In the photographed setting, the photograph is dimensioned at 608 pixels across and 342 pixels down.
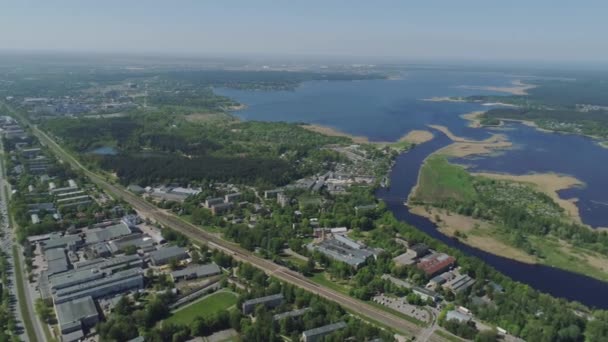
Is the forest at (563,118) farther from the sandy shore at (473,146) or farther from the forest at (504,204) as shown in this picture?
the forest at (504,204)

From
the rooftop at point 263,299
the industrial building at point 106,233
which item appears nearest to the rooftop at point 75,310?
the rooftop at point 263,299

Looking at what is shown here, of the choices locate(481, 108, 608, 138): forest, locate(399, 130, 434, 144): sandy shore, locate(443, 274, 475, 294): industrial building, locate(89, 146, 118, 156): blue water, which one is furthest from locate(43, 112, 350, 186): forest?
locate(481, 108, 608, 138): forest

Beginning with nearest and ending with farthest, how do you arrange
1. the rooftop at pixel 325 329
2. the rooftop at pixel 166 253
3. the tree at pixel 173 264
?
the rooftop at pixel 325 329
the tree at pixel 173 264
the rooftop at pixel 166 253

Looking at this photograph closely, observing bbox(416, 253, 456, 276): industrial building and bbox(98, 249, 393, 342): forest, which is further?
bbox(416, 253, 456, 276): industrial building

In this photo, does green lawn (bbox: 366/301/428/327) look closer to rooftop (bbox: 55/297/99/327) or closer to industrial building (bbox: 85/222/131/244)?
rooftop (bbox: 55/297/99/327)

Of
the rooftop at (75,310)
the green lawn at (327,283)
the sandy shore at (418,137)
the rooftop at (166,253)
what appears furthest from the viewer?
the sandy shore at (418,137)

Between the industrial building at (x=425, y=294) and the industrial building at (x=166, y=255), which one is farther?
the industrial building at (x=166, y=255)

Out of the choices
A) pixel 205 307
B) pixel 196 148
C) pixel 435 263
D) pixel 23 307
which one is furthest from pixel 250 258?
pixel 196 148
